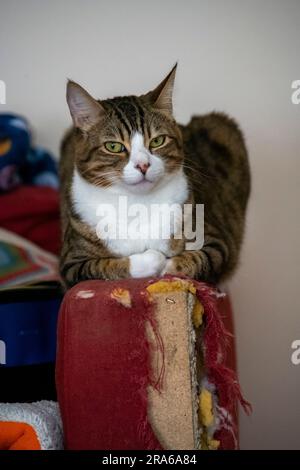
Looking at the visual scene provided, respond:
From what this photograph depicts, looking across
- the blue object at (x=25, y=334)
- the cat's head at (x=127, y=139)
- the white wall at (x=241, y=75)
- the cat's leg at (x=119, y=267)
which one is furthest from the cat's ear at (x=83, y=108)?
the white wall at (x=241, y=75)

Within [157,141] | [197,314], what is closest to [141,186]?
[157,141]

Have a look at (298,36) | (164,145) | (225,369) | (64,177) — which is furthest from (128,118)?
(298,36)

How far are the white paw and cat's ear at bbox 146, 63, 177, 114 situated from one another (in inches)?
12.9

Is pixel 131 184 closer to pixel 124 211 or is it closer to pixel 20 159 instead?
pixel 124 211

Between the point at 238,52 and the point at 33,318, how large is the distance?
38.7 inches

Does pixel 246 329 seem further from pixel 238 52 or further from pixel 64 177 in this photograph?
pixel 238 52

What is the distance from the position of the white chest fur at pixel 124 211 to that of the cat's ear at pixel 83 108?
0.40ft

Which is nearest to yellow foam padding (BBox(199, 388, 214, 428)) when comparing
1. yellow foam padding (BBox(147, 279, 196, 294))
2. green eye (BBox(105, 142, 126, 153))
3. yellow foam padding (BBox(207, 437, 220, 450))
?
yellow foam padding (BBox(207, 437, 220, 450))

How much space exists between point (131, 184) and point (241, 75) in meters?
0.75

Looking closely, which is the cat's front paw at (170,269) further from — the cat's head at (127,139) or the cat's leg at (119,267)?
the cat's head at (127,139)

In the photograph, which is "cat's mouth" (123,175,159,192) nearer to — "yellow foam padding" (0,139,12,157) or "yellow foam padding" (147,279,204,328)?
"yellow foam padding" (147,279,204,328)

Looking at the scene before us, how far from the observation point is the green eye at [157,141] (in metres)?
1.09

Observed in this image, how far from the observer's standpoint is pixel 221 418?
931mm

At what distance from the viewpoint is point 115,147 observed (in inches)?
42.4
